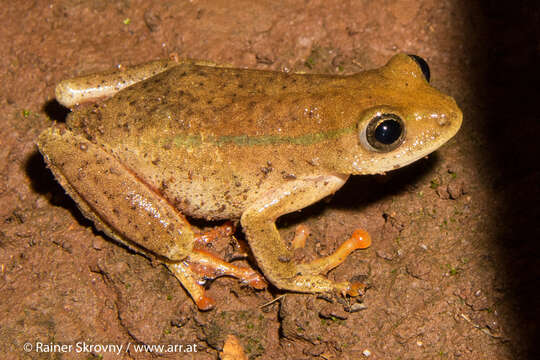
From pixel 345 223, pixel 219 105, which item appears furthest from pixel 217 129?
pixel 345 223

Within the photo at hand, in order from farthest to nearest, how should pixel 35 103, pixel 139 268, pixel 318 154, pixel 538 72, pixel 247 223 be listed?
pixel 35 103 < pixel 538 72 < pixel 139 268 < pixel 247 223 < pixel 318 154

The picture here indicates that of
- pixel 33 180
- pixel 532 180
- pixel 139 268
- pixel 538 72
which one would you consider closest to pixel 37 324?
pixel 139 268

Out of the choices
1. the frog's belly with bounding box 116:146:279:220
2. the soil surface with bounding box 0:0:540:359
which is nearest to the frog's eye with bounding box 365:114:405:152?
the frog's belly with bounding box 116:146:279:220

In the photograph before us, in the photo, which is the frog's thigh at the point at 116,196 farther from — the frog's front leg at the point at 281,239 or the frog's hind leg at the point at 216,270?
the frog's front leg at the point at 281,239

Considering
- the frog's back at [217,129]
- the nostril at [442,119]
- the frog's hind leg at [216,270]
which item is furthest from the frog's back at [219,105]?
the frog's hind leg at [216,270]

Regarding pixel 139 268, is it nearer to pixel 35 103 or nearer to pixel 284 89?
pixel 284 89

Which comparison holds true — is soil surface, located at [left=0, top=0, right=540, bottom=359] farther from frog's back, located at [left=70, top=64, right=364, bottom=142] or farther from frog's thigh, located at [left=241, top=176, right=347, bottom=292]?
frog's back, located at [left=70, top=64, right=364, bottom=142]
